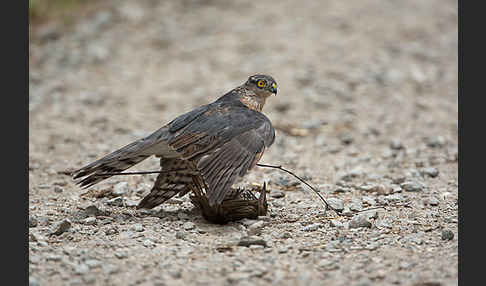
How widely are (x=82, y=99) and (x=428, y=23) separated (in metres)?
7.47

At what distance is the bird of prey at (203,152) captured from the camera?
462 centimetres

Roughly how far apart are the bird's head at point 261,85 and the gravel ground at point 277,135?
0.99m

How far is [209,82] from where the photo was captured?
32.7 feet

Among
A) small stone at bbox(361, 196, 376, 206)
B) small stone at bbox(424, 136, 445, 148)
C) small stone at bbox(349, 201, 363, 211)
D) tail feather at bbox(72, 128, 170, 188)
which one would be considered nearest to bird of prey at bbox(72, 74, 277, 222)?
tail feather at bbox(72, 128, 170, 188)

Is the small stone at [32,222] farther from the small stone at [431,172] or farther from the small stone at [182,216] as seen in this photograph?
the small stone at [431,172]

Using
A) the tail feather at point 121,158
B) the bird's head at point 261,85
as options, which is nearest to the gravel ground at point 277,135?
the tail feather at point 121,158

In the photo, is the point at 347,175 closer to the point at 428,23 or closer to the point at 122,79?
the point at 122,79

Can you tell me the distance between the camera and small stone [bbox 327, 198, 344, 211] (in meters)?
5.28

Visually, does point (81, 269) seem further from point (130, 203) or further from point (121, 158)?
point (130, 203)

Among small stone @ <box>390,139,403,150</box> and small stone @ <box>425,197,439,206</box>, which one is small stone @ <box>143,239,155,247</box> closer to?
small stone @ <box>425,197,439,206</box>

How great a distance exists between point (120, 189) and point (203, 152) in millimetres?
1490

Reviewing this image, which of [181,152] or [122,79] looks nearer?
[181,152]

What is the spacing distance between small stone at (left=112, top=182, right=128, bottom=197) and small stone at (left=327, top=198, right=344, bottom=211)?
2001 millimetres

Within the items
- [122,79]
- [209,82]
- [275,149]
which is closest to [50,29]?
[122,79]
